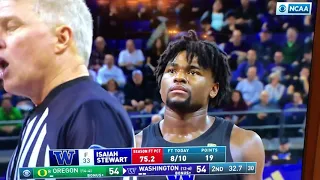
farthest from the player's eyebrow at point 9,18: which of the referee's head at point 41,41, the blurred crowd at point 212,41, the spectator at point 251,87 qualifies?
the spectator at point 251,87

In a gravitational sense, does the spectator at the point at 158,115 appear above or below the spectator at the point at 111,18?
below

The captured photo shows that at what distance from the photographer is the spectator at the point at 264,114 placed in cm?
154

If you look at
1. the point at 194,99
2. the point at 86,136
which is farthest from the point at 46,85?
the point at 194,99

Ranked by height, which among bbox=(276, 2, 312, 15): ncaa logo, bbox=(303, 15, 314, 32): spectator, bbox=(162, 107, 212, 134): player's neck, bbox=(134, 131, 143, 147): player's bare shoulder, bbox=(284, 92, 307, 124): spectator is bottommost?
bbox=(134, 131, 143, 147): player's bare shoulder

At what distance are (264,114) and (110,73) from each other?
1.87 ft

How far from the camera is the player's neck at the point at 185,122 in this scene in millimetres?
1521

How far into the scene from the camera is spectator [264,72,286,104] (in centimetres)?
153

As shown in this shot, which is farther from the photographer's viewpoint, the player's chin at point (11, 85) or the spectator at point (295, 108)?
the spectator at point (295, 108)

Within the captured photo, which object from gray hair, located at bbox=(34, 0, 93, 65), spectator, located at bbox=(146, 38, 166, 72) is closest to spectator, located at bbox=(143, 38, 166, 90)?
spectator, located at bbox=(146, 38, 166, 72)

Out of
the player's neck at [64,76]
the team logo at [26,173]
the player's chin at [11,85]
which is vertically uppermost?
the player's neck at [64,76]

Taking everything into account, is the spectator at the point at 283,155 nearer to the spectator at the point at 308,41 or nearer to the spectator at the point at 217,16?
the spectator at the point at 308,41

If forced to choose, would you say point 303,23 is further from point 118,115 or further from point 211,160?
point 118,115

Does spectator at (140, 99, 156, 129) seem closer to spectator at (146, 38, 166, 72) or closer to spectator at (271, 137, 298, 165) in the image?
spectator at (146, 38, 166, 72)
